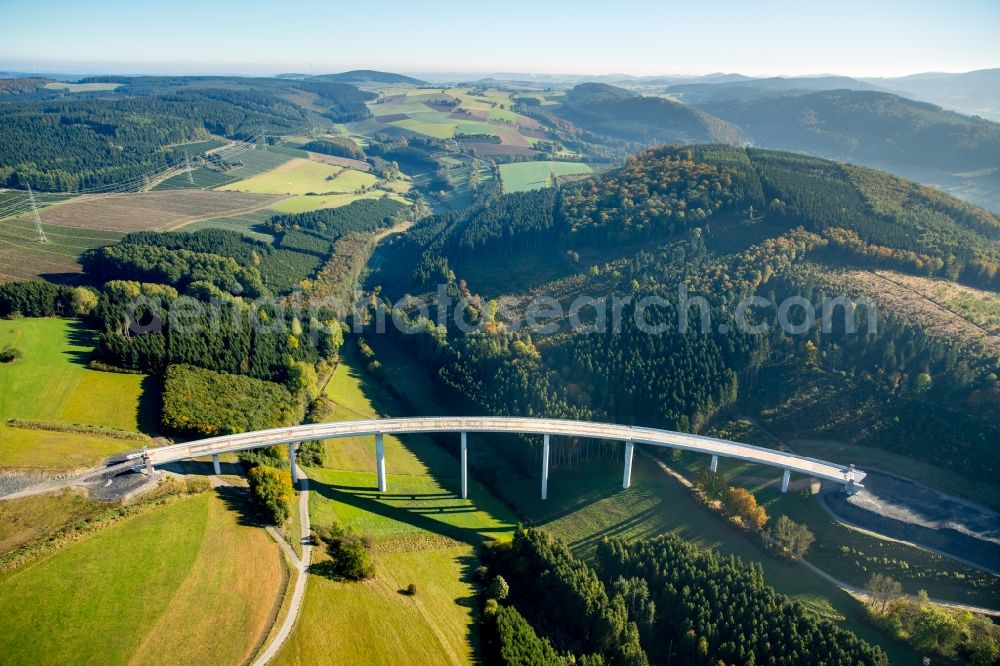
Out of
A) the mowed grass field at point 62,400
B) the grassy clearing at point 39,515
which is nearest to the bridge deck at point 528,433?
the mowed grass field at point 62,400

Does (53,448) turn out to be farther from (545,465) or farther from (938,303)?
(938,303)

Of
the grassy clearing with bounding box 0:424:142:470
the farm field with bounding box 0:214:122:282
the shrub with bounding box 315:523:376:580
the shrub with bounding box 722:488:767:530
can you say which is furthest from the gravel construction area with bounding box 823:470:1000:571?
the farm field with bounding box 0:214:122:282

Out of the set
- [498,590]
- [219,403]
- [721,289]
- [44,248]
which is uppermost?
[44,248]

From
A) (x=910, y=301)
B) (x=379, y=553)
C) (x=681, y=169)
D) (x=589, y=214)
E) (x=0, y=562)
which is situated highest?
(x=681, y=169)

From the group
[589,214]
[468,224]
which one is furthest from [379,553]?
[468,224]

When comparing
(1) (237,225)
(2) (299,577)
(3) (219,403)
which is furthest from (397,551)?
(1) (237,225)

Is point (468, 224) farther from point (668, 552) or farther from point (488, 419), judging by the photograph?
point (668, 552)

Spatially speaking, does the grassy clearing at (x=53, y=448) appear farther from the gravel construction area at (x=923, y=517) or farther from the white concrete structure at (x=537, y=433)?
the gravel construction area at (x=923, y=517)
